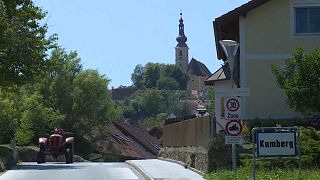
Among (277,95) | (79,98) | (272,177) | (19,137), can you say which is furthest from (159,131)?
(272,177)

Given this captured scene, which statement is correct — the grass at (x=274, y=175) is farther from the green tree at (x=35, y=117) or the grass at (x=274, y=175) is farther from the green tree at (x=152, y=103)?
the green tree at (x=152, y=103)

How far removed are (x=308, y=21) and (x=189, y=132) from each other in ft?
25.2

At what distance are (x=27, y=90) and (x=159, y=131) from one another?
3562cm

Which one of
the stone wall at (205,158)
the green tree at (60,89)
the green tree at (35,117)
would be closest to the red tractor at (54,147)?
the stone wall at (205,158)

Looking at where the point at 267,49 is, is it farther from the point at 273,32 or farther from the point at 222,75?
the point at 222,75

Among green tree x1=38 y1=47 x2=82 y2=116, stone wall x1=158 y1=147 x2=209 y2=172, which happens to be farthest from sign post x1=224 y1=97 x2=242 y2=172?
green tree x1=38 y1=47 x2=82 y2=116

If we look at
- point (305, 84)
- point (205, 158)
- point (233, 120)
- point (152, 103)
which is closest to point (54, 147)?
point (205, 158)

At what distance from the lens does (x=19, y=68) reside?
30.5m

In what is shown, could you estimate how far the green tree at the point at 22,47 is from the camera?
89.4ft

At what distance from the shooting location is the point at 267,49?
3158cm

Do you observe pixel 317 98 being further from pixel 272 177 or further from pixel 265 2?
pixel 272 177

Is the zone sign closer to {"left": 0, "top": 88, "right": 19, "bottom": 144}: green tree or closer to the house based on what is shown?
the house

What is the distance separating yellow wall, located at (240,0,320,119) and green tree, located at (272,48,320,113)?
166 inches

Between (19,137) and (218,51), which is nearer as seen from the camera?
(218,51)
